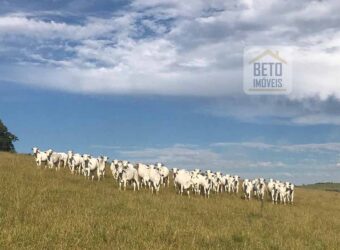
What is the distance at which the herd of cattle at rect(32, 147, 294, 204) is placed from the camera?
2983 cm

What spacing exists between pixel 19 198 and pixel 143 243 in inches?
254

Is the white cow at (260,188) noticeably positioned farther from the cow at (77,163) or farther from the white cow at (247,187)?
the cow at (77,163)

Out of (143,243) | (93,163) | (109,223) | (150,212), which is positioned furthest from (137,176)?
(143,243)

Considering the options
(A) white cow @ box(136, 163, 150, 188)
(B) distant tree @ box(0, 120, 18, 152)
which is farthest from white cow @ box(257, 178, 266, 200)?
(B) distant tree @ box(0, 120, 18, 152)

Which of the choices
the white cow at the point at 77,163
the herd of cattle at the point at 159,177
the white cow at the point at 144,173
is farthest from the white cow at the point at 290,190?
the white cow at the point at 77,163

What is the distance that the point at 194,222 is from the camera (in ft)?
57.1

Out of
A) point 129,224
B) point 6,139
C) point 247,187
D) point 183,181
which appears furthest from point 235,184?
point 6,139

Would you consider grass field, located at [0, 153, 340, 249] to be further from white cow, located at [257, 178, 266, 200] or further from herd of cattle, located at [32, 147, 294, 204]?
white cow, located at [257, 178, 266, 200]

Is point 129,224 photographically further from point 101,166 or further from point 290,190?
point 290,190

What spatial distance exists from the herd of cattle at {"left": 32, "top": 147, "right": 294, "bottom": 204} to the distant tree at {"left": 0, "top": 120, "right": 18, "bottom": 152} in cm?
4129

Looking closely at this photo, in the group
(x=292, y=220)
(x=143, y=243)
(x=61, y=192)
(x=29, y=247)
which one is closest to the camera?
(x=29, y=247)

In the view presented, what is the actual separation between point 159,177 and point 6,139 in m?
54.9

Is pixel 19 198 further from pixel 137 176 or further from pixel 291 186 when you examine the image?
pixel 291 186

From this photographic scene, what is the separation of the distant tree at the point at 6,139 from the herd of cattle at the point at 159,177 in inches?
1626
